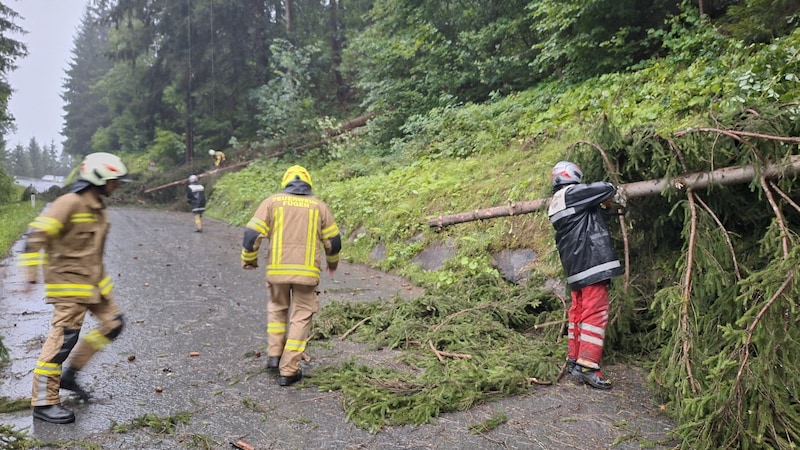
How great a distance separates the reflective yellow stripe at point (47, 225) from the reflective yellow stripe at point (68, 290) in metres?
0.41

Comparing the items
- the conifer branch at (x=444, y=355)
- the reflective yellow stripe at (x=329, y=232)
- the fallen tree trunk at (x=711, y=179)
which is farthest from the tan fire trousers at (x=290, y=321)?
the fallen tree trunk at (x=711, y=179)

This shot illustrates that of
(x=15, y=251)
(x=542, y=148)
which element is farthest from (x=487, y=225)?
(x=15, y=251)

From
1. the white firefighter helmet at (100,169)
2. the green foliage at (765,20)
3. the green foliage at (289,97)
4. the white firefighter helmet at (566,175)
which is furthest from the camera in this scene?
the green foliage at (289,97)

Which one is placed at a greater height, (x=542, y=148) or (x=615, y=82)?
(x=615, y=82)

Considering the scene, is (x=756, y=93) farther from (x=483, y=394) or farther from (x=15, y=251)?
(x=15, y=251)

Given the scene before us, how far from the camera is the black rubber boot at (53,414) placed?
3.50m

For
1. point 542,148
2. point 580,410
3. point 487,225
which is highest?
point 542,148

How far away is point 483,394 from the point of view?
12.9ft

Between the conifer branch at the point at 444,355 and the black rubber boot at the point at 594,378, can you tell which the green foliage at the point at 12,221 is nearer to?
the conifer branch at the point at 444,355

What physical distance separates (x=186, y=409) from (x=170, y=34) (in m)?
27.2

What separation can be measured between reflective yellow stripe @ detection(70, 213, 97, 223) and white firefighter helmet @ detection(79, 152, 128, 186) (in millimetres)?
250

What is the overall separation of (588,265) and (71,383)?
432 cm

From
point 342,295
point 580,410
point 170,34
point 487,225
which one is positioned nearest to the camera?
point 580,410

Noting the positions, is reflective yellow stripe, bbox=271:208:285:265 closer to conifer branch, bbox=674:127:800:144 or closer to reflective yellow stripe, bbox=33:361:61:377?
reflective yellow stripe, bbox=33:361:61:377
